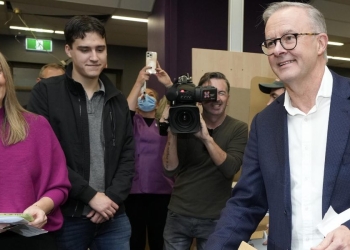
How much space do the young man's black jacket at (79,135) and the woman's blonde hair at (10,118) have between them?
173 mm

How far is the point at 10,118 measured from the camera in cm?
150

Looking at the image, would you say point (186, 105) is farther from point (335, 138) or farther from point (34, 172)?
point (335, 138)

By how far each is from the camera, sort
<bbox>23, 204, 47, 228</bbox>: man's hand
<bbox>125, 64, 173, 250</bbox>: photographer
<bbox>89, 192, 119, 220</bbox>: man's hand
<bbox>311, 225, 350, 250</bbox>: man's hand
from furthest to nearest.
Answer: <bbox>125, 64, 173, 250</bbox>: photographer
<bbox>89, 192, 119, 220</bbox>: man's hand
<bbox>23, 204, 47, 228</bbox>: man's hand
<bbox>311, 225, 350, 250</bbox>: man's hand

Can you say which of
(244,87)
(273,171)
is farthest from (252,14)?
(273,171)

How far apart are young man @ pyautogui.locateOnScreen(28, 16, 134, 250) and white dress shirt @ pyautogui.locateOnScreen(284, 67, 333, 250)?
0.79m

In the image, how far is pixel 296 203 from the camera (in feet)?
4.02

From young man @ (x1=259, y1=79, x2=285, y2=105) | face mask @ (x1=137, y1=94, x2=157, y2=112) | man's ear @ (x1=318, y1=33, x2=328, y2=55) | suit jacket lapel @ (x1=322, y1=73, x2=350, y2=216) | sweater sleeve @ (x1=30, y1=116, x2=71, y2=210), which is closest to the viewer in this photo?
suit jacket lapel @ (x1=322, y1=73, x2=350, y2=216)

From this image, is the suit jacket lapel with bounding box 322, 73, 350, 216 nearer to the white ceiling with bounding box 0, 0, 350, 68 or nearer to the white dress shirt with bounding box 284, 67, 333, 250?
the white dress shirt with bounding box 284, 67, 333, 250

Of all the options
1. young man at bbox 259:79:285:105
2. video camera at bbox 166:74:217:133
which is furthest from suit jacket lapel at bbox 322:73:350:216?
young man at bbox 259:79:285:105

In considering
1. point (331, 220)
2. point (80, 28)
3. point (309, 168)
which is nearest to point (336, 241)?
point (331, 220)

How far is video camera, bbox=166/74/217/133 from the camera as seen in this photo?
197 centimetres

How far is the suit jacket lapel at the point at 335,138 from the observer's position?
1.12 meters

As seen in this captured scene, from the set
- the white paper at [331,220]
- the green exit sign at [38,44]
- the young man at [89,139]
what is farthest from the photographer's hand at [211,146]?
the green exit sign at [38,44]

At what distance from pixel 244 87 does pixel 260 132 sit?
194 cm
